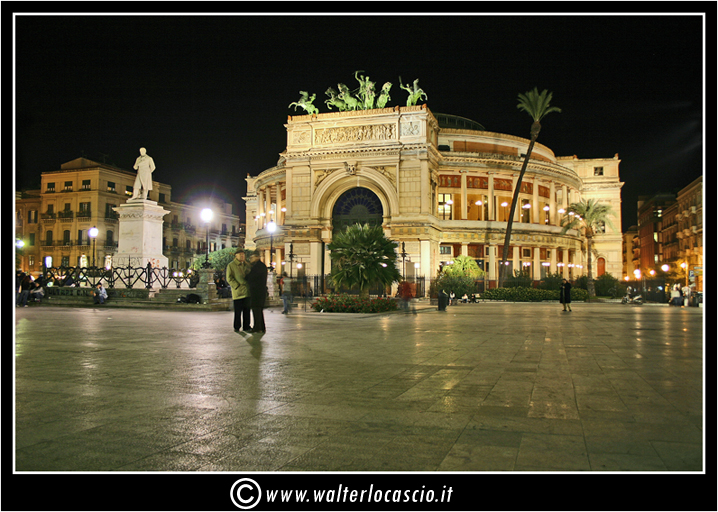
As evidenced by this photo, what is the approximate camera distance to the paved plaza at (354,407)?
383 cm

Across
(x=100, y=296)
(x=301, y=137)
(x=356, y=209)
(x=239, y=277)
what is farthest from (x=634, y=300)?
(x=301, y=137)

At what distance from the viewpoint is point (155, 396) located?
5.95m

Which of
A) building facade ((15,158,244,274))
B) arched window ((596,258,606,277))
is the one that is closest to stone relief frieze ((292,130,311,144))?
building facade ((15,158,244,274))

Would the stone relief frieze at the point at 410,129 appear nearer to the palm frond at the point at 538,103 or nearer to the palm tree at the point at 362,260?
the palm frond at the point at 538,103

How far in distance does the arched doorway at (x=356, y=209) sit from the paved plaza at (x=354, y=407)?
44.6 meters

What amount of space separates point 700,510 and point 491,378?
470 centimetres

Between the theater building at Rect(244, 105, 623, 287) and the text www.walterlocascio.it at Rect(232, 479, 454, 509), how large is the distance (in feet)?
143

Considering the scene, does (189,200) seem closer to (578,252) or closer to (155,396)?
(578,252)

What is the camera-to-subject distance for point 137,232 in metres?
27.6

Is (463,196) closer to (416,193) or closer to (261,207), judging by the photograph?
(416,193)

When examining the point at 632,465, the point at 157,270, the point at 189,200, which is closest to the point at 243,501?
the point at 632,465

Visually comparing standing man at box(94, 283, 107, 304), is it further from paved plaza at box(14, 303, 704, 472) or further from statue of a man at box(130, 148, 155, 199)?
paved plaza at box(14, 303, 704, 472)

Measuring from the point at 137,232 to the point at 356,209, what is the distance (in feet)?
101

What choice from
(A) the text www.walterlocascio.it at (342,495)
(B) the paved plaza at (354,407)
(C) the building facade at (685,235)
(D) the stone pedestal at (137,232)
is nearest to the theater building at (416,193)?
(C) the building facade at (685,235)
